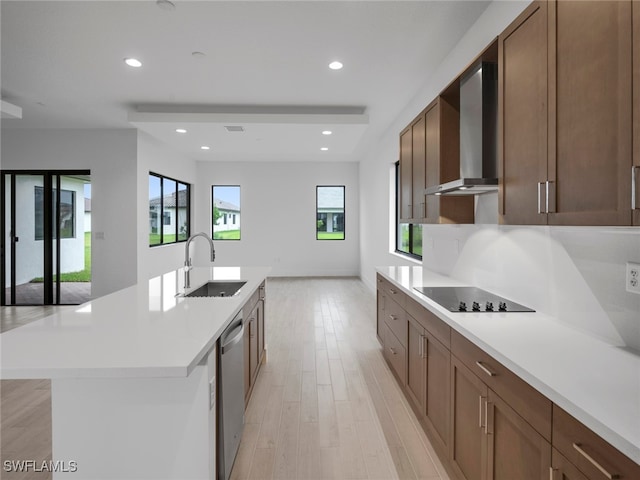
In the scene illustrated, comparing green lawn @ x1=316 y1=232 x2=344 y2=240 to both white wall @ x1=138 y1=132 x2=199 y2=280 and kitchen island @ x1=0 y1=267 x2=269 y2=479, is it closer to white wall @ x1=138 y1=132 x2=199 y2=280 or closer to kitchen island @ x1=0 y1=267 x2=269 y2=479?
white wall @ x1=138 y1=132 x2=199 y2=280

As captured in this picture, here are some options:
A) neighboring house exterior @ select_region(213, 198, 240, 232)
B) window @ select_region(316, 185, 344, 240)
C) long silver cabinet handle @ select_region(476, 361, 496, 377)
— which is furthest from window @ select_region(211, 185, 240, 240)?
long silver cabinet handle @ select_region(476, 361, 496, 377)

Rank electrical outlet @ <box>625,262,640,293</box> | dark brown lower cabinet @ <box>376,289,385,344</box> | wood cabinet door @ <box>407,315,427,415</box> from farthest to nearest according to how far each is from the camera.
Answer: dark brown lower cabinet @ <box>376,289,385,344</box> < wood cabinet door @ <box>407,315,427,415</box> < electrical outlet @ <box>625,262,640,293</box>

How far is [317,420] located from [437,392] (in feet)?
3.06

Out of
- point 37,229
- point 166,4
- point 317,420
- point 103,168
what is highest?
point 166,4

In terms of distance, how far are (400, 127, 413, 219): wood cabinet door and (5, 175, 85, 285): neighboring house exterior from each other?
18.1 feet

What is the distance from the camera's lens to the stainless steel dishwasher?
1.73 metres

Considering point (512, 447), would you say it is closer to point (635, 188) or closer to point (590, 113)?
point (635, 188)

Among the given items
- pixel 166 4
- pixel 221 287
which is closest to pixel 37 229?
pixel 221 287

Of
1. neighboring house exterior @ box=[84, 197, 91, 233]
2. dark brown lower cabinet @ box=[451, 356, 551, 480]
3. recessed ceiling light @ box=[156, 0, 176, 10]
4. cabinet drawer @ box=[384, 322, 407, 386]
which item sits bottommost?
cabinet drawer @ box=[384, 322, 407, 386]

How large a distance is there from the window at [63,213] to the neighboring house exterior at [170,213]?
1.23 meters

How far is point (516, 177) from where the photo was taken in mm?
1717

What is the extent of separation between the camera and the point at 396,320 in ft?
10.0

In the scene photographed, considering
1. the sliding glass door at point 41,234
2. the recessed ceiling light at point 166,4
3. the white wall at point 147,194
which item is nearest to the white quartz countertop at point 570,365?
the recessed ceiling light at point 166,4

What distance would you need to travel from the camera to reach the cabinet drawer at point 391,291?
2.87 meters
